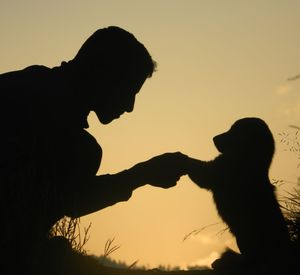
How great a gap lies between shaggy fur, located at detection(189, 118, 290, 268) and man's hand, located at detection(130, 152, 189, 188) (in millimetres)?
1116

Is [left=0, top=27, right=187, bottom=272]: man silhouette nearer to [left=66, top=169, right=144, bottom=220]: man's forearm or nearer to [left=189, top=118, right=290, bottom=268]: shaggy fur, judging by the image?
[left=66, top=169, right=144, bottom=220]: man's forearm

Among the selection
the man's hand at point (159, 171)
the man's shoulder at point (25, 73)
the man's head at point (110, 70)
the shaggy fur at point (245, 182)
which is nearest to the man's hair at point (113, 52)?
the man's head at point (110, 70)

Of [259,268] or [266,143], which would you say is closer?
[259,268]

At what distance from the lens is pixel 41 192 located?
301cm

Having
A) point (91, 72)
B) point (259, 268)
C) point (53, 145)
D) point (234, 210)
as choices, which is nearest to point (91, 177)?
point (53, 145)

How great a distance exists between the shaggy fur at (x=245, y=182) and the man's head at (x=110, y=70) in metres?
1.32

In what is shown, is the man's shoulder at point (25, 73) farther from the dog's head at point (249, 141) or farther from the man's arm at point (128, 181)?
the dog's head at point (249, 141)

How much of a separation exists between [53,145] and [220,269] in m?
1.87

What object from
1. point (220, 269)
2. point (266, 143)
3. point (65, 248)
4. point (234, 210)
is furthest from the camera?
point (266, 143)

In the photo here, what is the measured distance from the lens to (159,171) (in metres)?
3.63

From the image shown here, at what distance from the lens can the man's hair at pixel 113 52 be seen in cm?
367

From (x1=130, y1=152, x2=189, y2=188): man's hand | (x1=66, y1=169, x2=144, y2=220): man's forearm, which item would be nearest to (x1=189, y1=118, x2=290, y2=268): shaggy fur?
(x1=130, y1=152, x2=189, y2=188): man's hand

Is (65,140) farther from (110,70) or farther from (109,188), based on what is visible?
(110,70)

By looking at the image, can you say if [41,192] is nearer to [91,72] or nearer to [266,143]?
[91,72]
